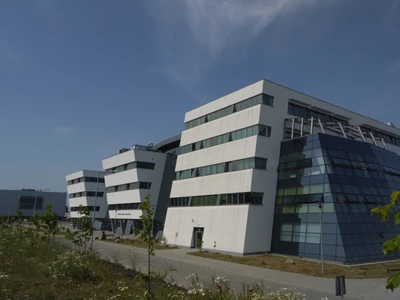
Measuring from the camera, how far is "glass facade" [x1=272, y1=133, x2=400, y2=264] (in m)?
30.9

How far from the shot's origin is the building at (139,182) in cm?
6238

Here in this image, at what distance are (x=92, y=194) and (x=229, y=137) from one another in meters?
55.4

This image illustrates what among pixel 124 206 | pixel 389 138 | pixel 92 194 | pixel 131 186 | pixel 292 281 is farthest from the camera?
pixel 92 194

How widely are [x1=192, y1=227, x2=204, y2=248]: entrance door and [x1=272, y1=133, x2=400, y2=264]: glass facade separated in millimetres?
9855

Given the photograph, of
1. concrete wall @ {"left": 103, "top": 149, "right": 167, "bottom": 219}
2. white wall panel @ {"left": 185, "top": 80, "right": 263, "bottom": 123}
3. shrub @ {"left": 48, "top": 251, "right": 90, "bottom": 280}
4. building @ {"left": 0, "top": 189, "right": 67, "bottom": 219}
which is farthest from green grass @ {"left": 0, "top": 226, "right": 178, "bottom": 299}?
building @ {"left": 0, "top": 189, "right": 67, "bottom": 219}

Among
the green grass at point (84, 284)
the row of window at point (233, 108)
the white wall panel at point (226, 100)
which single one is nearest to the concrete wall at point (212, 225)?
the row of window at point (233, 108)

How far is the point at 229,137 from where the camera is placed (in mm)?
41750

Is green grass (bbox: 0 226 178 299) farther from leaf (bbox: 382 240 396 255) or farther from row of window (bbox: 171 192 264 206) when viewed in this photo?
row of window (bbox: 171 192 264 206)

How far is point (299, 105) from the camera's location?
4256 centimetres

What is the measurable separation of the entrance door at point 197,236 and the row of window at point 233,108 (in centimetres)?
1470

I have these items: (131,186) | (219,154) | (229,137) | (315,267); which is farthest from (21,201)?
(315,267)

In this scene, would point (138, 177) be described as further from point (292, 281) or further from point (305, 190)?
point (292, 281)

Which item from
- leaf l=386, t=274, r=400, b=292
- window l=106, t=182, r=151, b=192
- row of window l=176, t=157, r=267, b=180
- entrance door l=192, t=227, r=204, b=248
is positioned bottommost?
entrance door l=192, t=227, r=204, b=248

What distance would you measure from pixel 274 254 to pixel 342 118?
22.7 m
